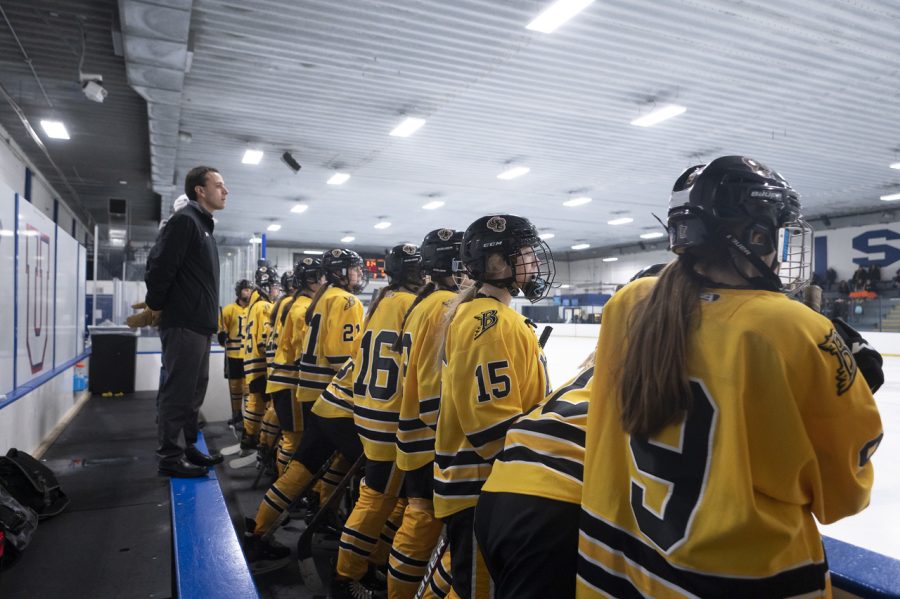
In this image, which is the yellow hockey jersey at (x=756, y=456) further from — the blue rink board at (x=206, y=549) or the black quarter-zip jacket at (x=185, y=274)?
the black quarter-zip jacket at (x=185, y=274)

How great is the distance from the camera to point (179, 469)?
2846 mm

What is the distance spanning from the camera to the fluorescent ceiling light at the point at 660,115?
23.7ft

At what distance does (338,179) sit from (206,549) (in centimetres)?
956

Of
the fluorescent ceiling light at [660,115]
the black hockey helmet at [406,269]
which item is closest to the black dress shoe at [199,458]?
the black hockey helmet at [406,269]

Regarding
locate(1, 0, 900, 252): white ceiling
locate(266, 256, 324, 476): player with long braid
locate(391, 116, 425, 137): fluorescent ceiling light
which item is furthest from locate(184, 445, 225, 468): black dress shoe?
locate(391, 116, 425, 137): fluorescent ceiling light

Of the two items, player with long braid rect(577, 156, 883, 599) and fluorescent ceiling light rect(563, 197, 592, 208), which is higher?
fluorescent ceiling light rect(563, 197, 592, 208)

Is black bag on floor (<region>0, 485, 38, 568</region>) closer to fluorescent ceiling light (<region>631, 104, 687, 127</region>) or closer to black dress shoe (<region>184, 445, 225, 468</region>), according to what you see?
black dress shoe (<region>184, 445, 225, 468</region>)

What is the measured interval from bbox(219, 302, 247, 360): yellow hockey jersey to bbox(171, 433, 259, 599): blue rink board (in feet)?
10.0

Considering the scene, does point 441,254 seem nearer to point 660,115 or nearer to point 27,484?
point 27,484

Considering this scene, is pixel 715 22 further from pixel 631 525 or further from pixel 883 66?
pixel 631 525

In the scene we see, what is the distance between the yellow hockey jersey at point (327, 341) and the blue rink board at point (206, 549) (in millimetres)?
682

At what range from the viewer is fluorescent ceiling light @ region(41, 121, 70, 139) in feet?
24.0

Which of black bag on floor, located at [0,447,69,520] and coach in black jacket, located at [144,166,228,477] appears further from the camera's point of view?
coach in black jacket, located at [144,166,228,477]

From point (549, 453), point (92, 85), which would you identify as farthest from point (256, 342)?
point (549, 453)
